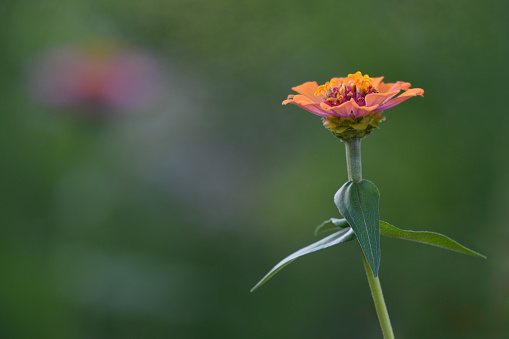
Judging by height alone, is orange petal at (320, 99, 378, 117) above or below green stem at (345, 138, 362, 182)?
above

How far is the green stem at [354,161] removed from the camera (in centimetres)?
31

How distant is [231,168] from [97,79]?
1.24 feet

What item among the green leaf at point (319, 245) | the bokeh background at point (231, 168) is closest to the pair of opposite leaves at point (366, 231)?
the green leaf at point (319, 245)

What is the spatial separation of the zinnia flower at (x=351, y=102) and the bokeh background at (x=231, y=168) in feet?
2.24

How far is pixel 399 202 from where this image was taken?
1139 millimetres

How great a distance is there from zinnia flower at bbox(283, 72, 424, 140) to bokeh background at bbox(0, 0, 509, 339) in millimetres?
683

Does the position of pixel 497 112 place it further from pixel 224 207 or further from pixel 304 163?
pixel 224 207

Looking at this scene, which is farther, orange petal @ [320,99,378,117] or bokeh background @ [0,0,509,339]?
bokeh background @ [0,0,509,339]

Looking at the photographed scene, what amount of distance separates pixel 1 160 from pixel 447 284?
93 centimetres

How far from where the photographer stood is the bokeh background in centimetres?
99

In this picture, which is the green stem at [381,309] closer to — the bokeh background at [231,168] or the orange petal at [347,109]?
the orange petal at [347,109]

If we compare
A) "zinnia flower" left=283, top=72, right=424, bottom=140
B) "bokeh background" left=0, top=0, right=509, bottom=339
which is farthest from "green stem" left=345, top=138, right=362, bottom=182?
"bokeh background" left=0, top=0, right=509, bottom=339

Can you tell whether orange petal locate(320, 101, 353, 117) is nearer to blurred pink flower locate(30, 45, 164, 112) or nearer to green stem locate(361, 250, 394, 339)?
green stem locate(361, 250, 394, 339)

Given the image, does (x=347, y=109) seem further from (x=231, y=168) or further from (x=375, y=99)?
(x=231, y=168)
